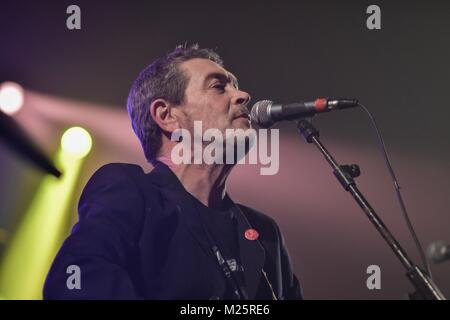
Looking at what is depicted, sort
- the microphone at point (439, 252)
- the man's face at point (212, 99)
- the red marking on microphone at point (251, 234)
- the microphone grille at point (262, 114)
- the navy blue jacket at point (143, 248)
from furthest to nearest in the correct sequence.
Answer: the man's face at point (212, 99), the red marking on microphone at point (251, 234), the microphone grille at point (262, 114), the navy blue jacket at point (143, 248), the microphone at point (439, 252)

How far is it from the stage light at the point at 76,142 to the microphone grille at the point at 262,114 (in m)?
0.97

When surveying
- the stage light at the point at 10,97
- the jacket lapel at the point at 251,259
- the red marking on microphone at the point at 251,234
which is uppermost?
the stage light at the point at 10,97

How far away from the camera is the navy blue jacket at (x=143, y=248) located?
6.15 ft

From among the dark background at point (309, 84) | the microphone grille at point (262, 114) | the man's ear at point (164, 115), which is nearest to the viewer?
the microphone grille at point (262, 114)

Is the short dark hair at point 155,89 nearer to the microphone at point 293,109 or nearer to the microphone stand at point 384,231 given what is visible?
the microphone at point 293,109

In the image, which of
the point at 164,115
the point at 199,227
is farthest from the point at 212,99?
the point at 199,227

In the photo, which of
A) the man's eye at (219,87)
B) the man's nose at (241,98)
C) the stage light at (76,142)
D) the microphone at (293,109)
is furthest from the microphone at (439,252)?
the stage light at (76,142)

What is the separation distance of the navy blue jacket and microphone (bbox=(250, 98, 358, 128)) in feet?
1.53

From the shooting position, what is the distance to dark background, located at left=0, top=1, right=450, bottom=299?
2.59 meters

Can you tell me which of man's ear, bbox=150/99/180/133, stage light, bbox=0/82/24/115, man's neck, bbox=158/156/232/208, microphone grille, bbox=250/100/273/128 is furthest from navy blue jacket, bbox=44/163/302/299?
stage light, bbox=0/82/24/115

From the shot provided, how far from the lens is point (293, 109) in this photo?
6.58ft

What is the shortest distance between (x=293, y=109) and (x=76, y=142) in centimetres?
120

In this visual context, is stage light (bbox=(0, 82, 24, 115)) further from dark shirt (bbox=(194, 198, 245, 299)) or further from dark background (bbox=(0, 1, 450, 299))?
dark shirt (bbox=(194, 198, 245, 299))

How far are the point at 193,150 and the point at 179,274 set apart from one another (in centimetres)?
66
